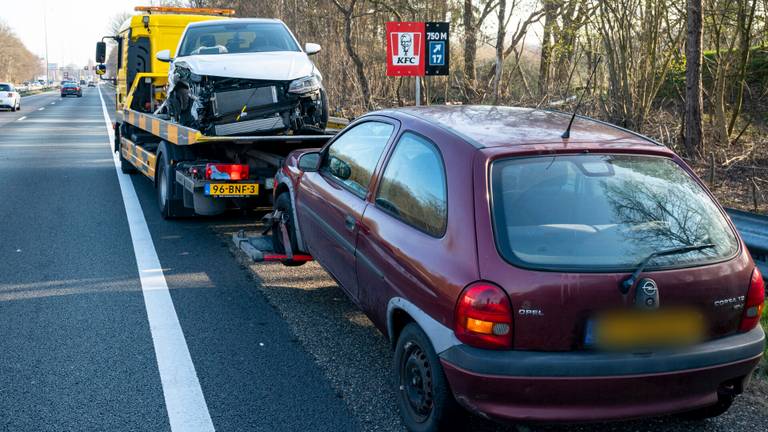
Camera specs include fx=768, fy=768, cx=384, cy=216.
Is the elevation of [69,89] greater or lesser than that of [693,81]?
greater

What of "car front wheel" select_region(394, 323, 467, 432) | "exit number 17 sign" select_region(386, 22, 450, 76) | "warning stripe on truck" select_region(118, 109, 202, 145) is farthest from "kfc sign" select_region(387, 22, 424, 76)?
"car front wheel" select_region(394, 323, 467, 432)

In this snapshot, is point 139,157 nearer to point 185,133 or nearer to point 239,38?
point 239,38

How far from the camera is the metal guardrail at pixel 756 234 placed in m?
5.31

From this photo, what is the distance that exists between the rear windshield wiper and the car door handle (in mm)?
1814

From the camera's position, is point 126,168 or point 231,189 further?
→ point 126,168

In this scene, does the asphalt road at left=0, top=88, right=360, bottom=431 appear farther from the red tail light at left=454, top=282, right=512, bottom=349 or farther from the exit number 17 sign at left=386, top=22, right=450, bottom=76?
the exit number 17 sign at left=386, top=22, right=450, bottom=76

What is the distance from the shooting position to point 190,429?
393 centimetres

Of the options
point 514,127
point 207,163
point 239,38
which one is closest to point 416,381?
point 514,127

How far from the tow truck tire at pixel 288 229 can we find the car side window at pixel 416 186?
1947mm

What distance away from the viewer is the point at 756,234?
536 centimetres

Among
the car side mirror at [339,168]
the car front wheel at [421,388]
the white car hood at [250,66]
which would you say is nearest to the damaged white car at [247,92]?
the white car hood at [250,66]

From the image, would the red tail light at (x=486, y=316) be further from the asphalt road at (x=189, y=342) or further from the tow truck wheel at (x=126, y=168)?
the tow truck wheel at (x=126, y=168)

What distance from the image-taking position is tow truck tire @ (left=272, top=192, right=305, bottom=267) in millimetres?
6352

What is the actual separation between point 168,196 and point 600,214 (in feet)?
21.7
